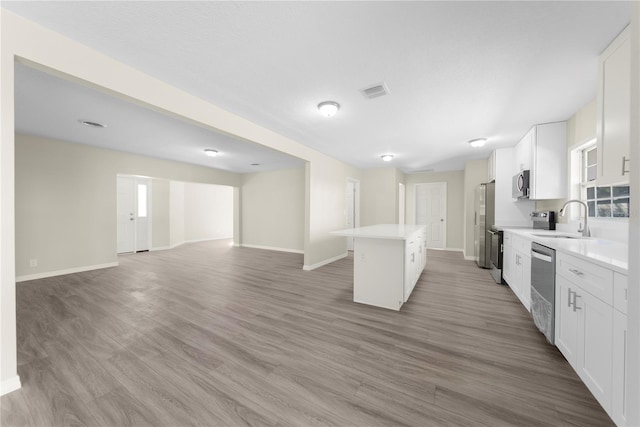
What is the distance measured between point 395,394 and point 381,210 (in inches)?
223

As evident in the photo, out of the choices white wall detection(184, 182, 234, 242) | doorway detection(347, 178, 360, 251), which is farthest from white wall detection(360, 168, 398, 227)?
white wall detection(184, 182, 234, 242)

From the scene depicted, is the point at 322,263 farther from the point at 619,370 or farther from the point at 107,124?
the point at 107,124

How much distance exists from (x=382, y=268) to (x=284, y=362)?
1642mm

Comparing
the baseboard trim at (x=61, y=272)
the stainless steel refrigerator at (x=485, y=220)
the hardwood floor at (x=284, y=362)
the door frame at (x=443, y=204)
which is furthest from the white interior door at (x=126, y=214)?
the stainless steel refrigerator at (x=485, y=220)

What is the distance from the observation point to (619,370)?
125cm

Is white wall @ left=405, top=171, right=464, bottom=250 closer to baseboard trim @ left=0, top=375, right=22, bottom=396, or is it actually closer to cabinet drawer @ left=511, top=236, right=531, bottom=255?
cabinet drawer @ left=511, top=236, right=531, bottom=255

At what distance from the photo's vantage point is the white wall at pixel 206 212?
890cm

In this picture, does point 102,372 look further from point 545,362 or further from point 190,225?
point 190,225

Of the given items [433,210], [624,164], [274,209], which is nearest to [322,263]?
[274,209]

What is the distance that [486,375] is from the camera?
1721mm

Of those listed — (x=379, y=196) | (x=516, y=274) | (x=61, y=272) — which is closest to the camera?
(x=516, y=274)

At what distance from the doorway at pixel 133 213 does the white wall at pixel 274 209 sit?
2.84m

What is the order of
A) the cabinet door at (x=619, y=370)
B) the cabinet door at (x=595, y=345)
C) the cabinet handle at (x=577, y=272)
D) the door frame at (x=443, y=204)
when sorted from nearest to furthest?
the cabinet door at (x=619, y=370)
the cabinet door at (x=595, y=345)
the cabinet handle at (x=577, y=272)
the door frame at (x=443, y=204)

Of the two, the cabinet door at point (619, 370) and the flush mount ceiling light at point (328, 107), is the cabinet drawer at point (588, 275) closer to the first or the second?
the cabinet door at point (619, 370)
